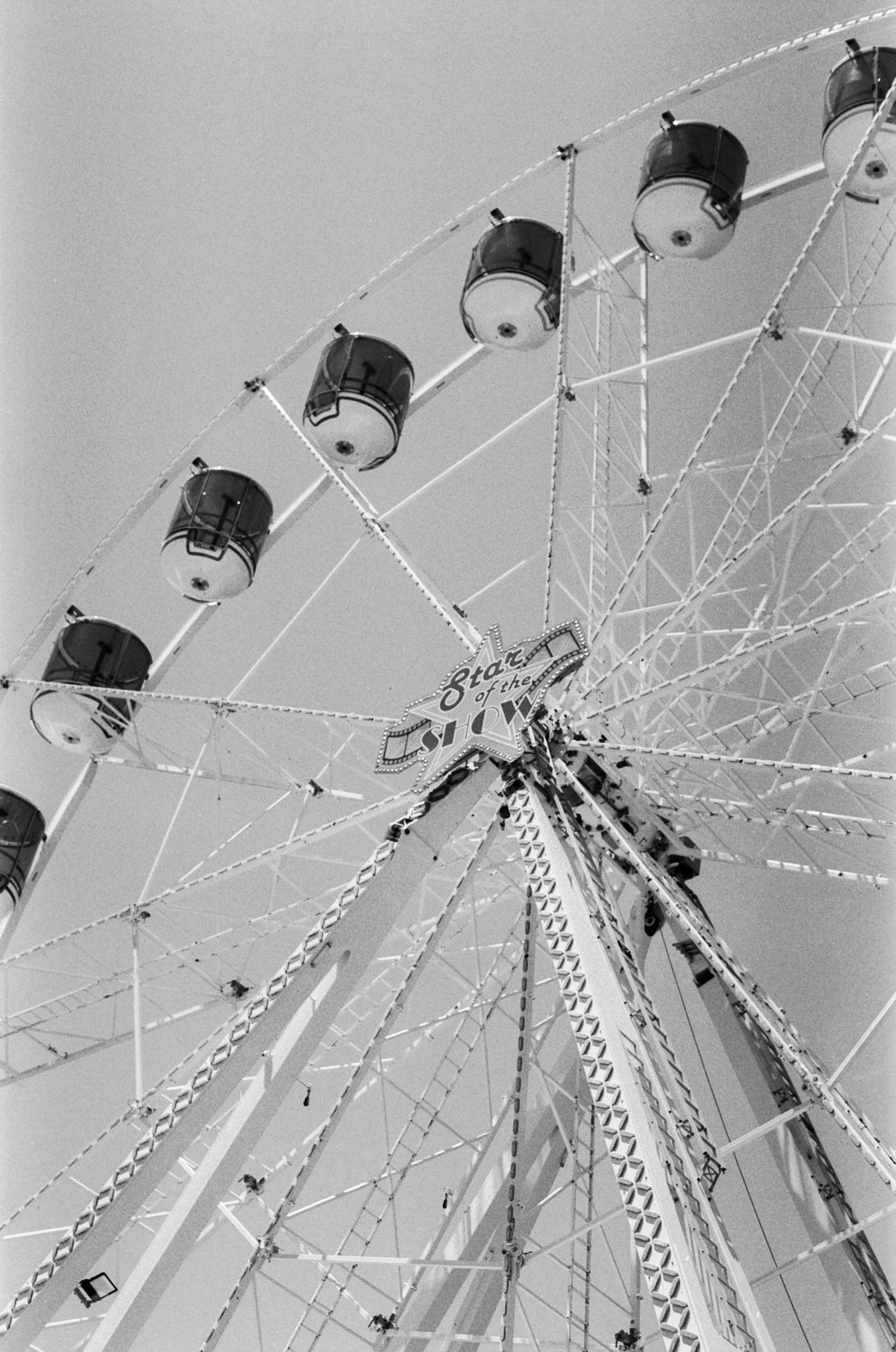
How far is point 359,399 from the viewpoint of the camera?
14.0m

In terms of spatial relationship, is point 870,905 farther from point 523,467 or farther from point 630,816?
point 630,816

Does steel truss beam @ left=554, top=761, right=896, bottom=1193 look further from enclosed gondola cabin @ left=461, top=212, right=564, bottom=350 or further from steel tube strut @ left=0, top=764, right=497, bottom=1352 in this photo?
enclosed gondola cabin @ left=461, top=212, right=564, bottom=350

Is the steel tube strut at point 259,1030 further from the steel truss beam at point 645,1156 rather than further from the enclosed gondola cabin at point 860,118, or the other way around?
the enclosed gondola cabin at point 860,118

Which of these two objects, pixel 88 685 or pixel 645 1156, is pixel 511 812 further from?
pixel 88 685

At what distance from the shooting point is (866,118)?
13.0m

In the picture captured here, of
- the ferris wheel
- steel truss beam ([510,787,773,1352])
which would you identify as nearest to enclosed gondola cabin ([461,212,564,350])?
the ferris wheel

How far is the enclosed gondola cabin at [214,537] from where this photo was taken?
14672 mm

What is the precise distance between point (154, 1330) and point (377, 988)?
22.5 ft

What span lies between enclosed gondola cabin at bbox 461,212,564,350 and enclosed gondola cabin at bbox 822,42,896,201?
2.50 m

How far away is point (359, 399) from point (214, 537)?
2004mm

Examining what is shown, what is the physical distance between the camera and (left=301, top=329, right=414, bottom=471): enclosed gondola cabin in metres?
14.0

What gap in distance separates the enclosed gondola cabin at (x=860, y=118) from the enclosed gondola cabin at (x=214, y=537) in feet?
20.4

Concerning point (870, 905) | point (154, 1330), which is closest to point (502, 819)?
point (870, 905)

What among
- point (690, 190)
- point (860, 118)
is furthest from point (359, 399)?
point (860, 118)
